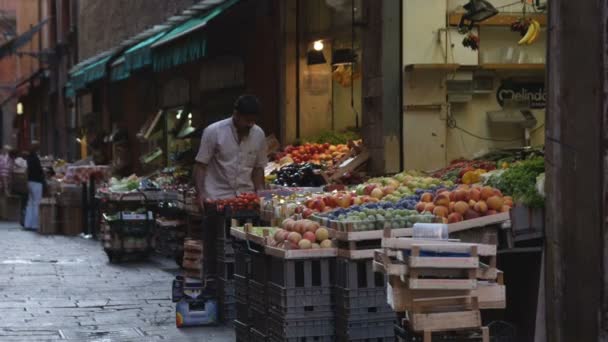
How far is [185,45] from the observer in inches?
695

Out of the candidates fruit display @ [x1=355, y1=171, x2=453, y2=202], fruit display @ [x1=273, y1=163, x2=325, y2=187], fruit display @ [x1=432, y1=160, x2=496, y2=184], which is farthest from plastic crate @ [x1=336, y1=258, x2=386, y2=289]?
fruit display @ [x1=273, y1=163, x2=325, y2=187]

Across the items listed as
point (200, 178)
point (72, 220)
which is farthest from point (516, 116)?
point (72, 220)

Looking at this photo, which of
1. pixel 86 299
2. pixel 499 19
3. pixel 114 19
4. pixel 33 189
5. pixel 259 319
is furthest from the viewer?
pixel 114 19

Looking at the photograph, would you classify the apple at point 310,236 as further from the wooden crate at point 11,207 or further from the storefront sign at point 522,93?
the wooden crate at point 11,207

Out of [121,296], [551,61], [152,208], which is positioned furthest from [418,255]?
[152,208]

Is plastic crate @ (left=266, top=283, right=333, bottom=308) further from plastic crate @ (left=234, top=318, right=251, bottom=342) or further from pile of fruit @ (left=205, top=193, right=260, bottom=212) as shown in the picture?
pile of fruit @ (left=205, top=193, right=260, bottom=212)

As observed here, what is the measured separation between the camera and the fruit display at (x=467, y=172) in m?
9.80

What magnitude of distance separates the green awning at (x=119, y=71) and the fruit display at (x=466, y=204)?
14.7 m

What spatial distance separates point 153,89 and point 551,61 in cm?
2025

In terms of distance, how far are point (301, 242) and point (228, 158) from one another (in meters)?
3.10

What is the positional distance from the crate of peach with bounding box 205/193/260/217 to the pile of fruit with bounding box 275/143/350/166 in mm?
4422

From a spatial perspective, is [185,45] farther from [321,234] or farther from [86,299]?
[321,234]

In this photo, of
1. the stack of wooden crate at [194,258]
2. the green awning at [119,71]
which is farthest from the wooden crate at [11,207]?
the stack of wooden crate at [194,258]

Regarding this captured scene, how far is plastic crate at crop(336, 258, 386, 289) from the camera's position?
742cm
